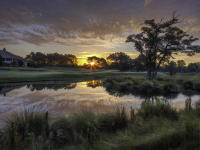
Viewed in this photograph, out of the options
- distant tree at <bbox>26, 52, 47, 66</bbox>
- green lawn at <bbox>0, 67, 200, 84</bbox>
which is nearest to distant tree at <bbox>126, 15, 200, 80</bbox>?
green lawn at <bbox>0, 67, 200, 84</bbox>

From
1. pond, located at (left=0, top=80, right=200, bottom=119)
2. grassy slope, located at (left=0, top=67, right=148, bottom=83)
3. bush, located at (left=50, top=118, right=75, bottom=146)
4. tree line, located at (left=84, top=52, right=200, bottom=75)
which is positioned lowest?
pond, located at (left=0, top=80, right=200, bottom=119)

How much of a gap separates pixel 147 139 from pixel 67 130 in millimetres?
2786

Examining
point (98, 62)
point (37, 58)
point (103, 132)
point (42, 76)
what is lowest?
point (103, 132)

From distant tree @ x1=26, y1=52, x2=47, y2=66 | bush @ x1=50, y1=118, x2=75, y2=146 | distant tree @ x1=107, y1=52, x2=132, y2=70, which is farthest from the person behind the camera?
distant tree @ x1=107, y1=52, x2=132, y2=70

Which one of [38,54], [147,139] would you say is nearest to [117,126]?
[147,139]

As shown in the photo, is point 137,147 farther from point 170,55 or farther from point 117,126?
point 170,55

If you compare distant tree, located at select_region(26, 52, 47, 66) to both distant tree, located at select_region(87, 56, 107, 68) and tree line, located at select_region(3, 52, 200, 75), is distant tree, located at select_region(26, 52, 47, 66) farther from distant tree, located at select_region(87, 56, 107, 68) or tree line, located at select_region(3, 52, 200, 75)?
distant tree, located at select_region(87, 56, 107, 68)

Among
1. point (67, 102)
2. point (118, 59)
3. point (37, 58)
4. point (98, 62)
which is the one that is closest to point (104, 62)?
point (98, 62)

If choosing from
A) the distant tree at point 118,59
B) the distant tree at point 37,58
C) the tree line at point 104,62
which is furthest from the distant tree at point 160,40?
the distant tree at point 37,58

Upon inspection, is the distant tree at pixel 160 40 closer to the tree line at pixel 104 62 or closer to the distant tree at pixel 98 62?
the tree line at pixel 104 62

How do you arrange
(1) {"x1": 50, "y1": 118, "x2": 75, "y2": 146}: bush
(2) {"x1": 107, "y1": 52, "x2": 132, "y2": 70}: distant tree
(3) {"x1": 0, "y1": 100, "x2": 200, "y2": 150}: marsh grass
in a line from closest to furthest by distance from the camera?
(3) {"x1": 0, "y1": 100, "x2": 200, "y2": 150}: marsh grass → (1) {"x1": 50, "y1": 118, "x2": 75, "y2": 146}: bush → (2) {"x1": 107, "y1": 52, "x2": 132, "y2": 70}: distant tree

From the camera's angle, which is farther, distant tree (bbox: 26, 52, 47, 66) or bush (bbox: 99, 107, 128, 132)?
distant tree (bbox: 26, 52, 47, 66)

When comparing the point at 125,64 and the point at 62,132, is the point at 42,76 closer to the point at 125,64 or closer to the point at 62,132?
the point at 62,132

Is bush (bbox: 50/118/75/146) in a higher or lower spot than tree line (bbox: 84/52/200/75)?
lower
